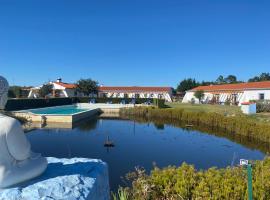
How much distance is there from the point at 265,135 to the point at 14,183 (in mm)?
16786

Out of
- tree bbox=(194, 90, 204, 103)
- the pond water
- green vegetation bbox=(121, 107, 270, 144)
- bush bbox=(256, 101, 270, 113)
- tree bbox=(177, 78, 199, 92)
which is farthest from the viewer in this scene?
tree bbox=(177, 78, 199, 92)

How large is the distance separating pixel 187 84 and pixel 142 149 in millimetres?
57415

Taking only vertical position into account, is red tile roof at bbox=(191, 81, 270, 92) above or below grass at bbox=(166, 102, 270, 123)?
above

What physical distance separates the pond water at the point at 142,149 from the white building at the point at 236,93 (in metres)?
20.3

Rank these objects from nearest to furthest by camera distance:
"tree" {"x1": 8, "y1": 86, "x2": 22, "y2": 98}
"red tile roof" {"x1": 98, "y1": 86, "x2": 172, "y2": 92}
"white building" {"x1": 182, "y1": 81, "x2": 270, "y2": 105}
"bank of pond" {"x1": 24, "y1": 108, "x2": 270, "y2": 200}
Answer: "bank of pond" {"x1": 24, "y1": 108, "x2": 270, "y2": 200}
"white building" {"x1": 182, "y1": 81, "x2": 270, "y2": 105}
"tree" {"x1": 8, "y1": 86, "x2": 22, "y2": 98}
"red tile roof" {"x1": 98, "y1": 86, "x2": 172, "y2": 92}

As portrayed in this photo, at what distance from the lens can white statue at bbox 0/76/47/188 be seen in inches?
128

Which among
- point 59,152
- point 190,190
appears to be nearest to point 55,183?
point 190,190

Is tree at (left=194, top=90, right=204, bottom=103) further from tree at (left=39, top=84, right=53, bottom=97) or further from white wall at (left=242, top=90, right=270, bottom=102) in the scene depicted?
tree at (left=39, top=84, right=53, bottom=97)

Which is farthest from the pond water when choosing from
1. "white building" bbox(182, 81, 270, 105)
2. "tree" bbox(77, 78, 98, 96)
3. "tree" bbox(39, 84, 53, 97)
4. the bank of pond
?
"tree" bbox(39, 84, 53, 97)

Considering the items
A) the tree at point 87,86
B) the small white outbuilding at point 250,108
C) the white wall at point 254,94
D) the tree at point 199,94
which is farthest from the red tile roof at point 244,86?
the tree at point 87,86

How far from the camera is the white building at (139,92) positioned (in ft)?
196

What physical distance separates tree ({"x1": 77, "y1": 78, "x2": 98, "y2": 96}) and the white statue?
52.5 meters

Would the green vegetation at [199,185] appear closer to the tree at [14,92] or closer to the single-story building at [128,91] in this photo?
the tree at [14,92]

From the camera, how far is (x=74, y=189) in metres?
3.46
